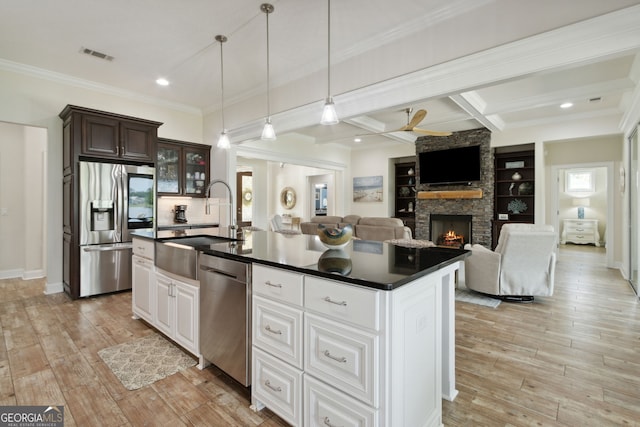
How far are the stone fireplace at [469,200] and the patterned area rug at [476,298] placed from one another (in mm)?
3041

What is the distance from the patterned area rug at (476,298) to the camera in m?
3.90

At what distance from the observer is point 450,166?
24.0 feet

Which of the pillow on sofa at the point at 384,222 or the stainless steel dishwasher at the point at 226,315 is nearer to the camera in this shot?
the stainless steel dishwasher at the point at 226,315

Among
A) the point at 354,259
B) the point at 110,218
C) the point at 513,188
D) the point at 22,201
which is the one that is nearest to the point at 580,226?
the point at 513,188

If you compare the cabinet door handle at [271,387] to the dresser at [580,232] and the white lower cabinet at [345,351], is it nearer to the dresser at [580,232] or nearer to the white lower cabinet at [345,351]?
the white lower cabinet at [345,351]

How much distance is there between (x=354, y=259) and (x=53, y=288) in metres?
4.77

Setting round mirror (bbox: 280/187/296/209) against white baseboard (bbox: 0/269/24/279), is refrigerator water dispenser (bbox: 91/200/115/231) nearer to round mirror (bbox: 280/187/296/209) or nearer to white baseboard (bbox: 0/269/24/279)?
white baseboard (bbox: 0/269/24/279)

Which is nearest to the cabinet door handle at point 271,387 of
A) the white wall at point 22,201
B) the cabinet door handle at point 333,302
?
the cabinet door handle at point 333,302

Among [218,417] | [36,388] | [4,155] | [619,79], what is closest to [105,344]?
[36,388]

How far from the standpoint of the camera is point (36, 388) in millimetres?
2094

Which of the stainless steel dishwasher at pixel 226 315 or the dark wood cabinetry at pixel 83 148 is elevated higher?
the dark wood cabinetry at pixel 83 148

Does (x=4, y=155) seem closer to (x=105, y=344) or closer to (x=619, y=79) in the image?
(x=105, y=344)

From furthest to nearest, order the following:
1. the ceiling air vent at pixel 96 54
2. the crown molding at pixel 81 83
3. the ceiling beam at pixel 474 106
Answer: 1. the ceiling beam at pixel 474 106
2. the crown molding at pixel 81 83
3. the ceiling air vent at pixel 96 54

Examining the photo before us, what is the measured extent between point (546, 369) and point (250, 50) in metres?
4.16
